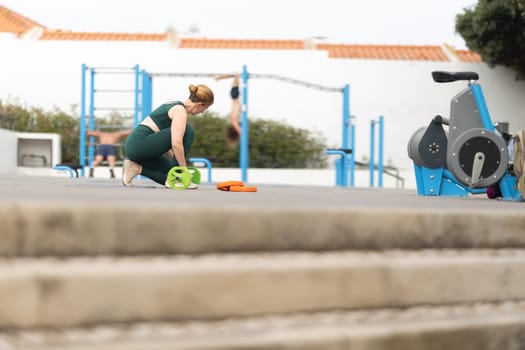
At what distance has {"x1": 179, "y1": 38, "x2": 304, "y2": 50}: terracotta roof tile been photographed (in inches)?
1037

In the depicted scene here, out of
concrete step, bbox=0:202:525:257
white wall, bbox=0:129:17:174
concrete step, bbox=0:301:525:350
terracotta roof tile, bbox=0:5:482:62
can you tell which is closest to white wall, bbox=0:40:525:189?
terracotta roof tile, bbox=0:5:482:62

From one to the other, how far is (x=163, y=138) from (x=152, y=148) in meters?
0.15

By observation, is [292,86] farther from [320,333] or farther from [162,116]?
[320,333]

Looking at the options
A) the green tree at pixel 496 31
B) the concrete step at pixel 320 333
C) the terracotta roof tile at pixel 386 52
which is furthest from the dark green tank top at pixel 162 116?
the terracotta roof tile at pixel 386 52

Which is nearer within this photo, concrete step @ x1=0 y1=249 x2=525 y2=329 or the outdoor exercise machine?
concrete step @ x1=0 y1=249 x2=525 y2=329

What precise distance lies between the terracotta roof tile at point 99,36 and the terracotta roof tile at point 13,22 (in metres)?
1.35

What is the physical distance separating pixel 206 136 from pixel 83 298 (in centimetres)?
1834

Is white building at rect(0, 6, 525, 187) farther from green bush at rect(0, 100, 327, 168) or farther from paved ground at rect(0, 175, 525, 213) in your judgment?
paved ground at rect(0, 175, 525, 213)

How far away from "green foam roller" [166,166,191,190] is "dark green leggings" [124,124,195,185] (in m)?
0.27

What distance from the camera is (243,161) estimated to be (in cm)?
1647

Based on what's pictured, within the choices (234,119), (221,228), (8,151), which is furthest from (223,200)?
(8,151)

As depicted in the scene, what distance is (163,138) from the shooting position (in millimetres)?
7363

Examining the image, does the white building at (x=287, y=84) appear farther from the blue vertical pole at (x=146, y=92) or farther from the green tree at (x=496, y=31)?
the blue vertical pole at (x=146, y=92)

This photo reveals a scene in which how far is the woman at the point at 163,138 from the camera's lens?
7.07 meters
